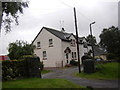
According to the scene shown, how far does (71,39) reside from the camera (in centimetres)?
4072

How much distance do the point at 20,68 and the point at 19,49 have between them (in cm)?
1690

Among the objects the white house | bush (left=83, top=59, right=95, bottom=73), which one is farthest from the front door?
bush (left=83, top=59, right=95, bottom=73)

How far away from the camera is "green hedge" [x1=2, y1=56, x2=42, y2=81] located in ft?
45.4

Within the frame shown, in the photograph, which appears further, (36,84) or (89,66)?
(89,66)

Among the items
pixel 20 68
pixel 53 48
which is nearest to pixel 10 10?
pixel 20 68

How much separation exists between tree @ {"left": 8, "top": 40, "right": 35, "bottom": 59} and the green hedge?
15818mm

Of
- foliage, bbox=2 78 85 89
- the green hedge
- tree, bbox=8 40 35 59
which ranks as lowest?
foliage, bbox=2 78 85 89

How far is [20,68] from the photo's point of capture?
14.9 m

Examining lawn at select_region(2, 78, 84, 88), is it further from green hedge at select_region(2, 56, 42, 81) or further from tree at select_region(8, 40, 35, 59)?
tree at select_region(8, 40, 35, 59)

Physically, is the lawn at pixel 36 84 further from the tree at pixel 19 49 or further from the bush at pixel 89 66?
the tree at pixel 19 49

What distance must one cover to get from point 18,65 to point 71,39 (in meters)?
26.6

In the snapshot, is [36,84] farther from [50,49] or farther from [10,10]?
[50,49]

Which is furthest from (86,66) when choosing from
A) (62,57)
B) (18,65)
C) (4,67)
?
(62,57)

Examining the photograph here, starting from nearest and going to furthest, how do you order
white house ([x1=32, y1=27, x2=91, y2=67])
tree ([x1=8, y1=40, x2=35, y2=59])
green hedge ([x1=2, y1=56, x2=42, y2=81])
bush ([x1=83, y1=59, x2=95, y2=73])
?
green hedge ([x1=2, y1=56, x2=42, y2=81]) < bush ([x1=83, y1=59, x2=95, y2=73]) < tree ([x1=8, y1=40, x2=35, y2=59]) < white house ([x1=32, y1=27, x2=91, y2=67])
